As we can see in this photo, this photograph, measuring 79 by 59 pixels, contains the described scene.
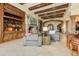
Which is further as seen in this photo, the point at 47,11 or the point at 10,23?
the point at 10,23

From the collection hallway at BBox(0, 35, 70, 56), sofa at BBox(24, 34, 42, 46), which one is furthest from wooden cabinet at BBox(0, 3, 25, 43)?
hallway at BBox(0, 35, 70, 56)

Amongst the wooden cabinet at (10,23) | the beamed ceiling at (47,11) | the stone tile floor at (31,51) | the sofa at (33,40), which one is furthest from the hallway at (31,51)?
the beamed ceiling at (47,11)

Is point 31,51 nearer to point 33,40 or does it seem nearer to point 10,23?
point 33,40

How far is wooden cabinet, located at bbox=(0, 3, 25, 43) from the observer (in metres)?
6.95

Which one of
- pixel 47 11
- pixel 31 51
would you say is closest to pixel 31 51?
pixel 31 51

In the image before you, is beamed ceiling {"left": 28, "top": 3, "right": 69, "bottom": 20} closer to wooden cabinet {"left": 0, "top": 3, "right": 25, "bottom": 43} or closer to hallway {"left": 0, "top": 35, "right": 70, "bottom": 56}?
hallway {"left": 0, "top": 35, "right": 70, "bottom": 56}

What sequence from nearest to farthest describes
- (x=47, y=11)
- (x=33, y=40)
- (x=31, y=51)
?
(x=31, y=51) → (x=47, y=11) → (x=33, y=40)

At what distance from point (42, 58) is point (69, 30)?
310cm

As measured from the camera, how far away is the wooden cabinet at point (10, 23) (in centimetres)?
695

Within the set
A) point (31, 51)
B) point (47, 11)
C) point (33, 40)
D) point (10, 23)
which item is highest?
point (47, 11)

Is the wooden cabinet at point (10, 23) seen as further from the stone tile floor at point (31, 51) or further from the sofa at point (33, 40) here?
the stone tile floor at point (31, 51)

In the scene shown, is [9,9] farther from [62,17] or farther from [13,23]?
[62,17]

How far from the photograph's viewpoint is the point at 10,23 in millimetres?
7645

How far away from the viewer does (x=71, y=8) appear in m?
5.91
